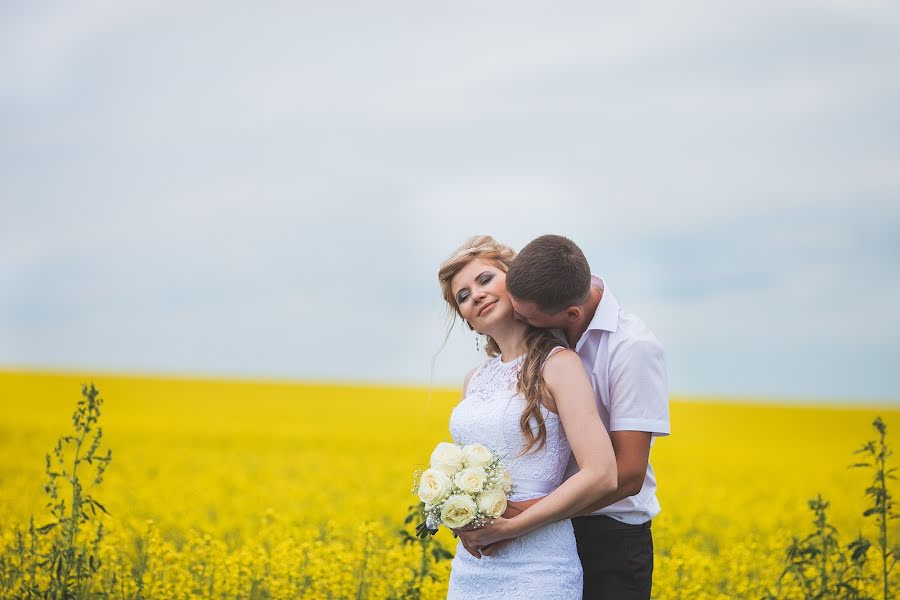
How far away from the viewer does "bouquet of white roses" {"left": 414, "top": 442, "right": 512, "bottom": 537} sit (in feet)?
12.7

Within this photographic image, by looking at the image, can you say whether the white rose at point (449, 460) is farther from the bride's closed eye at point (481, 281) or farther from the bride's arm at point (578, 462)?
the bride's closed eye at point (481, 281)

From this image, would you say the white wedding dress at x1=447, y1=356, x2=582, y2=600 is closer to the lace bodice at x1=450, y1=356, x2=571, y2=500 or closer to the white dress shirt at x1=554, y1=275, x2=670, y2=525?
the lace bodice at x1=450, y1=356, x2=571, y2=500

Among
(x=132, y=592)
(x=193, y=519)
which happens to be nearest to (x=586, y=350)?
(x=132, y=592)

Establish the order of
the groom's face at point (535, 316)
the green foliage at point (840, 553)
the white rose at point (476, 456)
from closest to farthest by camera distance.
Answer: the white rose at point (476, 456), the groom's face at point (535, 316), the green foliage at point (840, 553)

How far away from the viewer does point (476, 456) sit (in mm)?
3982

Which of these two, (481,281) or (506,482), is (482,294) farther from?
(506,482)

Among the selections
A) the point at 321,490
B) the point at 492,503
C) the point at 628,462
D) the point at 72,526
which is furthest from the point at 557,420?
the point at 321,490

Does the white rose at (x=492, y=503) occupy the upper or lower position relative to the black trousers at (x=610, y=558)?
upper

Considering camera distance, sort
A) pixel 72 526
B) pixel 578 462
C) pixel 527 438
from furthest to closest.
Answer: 1. pixel 72 526
2. pixel 527 438
3. pixel 578 462

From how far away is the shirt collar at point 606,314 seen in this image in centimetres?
436

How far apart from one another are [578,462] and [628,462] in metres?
0.34

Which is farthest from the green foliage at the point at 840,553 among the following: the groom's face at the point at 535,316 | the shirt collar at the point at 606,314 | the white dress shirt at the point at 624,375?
the groom's face at the point at 535,316

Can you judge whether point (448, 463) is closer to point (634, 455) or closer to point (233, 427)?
point (634, 455)

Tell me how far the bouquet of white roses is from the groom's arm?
42 centimetres
